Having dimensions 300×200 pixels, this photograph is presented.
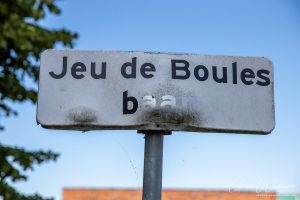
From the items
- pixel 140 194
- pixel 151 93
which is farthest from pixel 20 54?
pixel 140 194

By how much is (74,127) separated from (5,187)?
9.57ft

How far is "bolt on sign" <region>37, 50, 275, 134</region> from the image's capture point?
203cm

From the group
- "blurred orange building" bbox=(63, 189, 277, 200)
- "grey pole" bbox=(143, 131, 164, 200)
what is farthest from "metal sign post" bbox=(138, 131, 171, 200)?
"blurred orange building" bbox=(63, 189, 277, 200)

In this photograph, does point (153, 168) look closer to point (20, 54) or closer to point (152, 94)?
point (152, 94)

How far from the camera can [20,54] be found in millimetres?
4422

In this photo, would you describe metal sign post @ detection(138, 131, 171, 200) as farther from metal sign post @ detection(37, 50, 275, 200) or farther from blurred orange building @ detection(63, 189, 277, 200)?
blurred orange building @ detection(63, 189, 277, 200)

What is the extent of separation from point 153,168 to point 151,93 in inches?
13.3

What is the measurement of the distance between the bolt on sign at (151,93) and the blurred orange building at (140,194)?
2326 centimetres

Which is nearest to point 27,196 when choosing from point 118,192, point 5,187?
point 5,187

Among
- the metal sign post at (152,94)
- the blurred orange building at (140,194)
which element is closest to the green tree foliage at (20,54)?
the metal sign post at (152,94)

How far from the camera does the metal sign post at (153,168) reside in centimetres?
185

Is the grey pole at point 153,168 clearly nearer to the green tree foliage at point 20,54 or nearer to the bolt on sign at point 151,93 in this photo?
the bolt on sign at point 151,93

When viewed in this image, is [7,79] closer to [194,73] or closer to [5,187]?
[5,187]

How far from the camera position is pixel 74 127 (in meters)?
2.05
